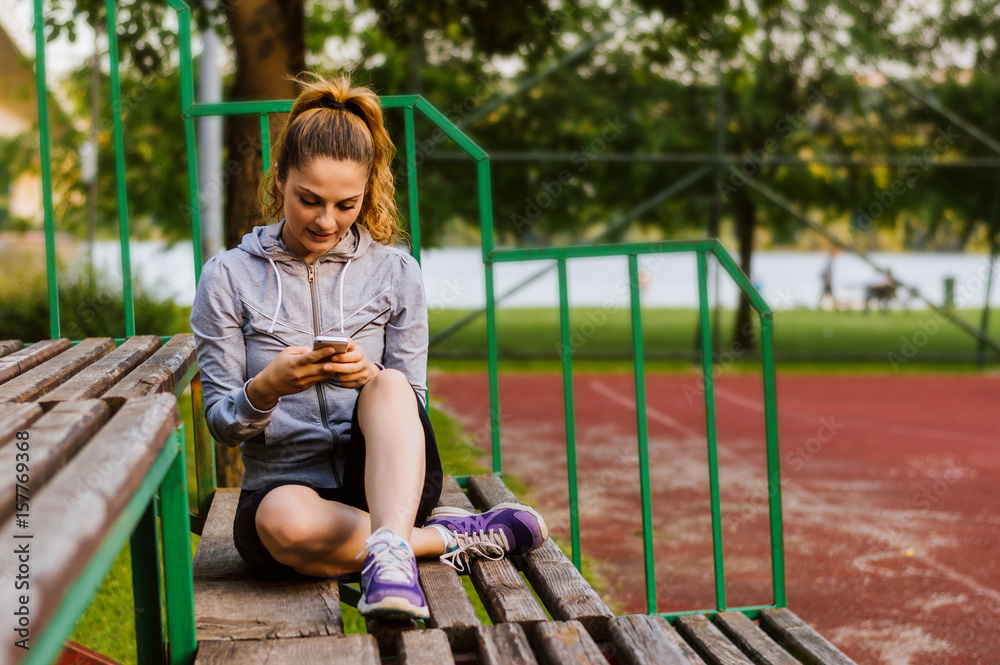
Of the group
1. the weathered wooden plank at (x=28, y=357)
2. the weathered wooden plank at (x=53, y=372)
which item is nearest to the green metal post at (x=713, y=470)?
the weathered wooden plank at (x=53, y=372)

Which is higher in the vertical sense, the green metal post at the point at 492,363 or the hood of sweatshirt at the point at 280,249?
the hood of sweatshirt at the point at 280,249

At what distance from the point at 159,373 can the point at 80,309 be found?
658 centimetres

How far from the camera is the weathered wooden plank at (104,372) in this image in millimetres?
1643

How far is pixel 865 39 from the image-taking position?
12562 mm

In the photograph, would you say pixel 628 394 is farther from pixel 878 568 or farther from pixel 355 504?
pixel 355 504

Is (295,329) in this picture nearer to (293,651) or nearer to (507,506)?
(507,506)

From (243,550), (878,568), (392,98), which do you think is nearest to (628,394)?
(878,568)

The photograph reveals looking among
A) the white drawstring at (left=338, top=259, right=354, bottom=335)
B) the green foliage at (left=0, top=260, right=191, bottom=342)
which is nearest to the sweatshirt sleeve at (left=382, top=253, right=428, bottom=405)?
the white drawstring at (left=338, top=259, right=354, bottom=335)

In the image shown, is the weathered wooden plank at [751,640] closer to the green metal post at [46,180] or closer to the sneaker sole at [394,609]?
the sneaker sole at [394,609]

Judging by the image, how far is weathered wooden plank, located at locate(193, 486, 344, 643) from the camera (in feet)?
5.37

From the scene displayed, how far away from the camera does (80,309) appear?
7.93 meters

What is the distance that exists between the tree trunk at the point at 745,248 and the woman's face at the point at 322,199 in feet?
33.9

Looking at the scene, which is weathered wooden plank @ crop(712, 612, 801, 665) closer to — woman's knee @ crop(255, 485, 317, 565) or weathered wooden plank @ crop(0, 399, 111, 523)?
woman's knee @ crop(255, 485, 317, 565)

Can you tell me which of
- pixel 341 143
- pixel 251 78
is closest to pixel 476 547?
pixel 341 143
